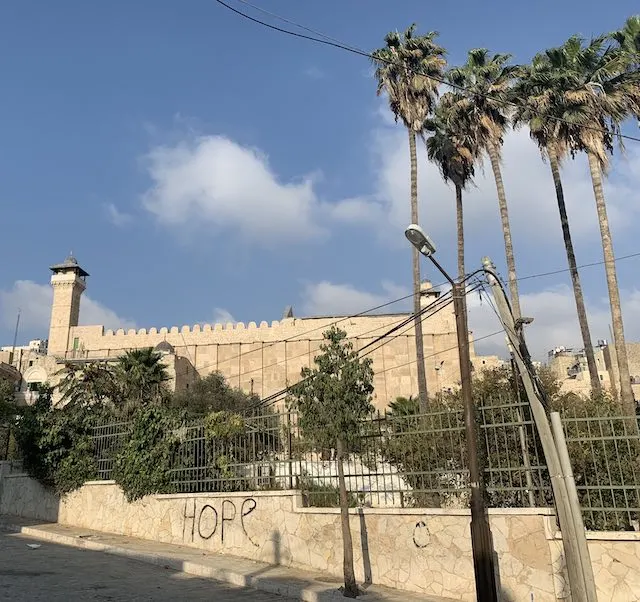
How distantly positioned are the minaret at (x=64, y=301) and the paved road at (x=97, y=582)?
58187 mm

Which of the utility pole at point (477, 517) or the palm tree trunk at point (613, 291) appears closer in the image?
the utility pole at point (477, 517)

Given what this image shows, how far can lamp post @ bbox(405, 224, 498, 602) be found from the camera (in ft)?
23.2

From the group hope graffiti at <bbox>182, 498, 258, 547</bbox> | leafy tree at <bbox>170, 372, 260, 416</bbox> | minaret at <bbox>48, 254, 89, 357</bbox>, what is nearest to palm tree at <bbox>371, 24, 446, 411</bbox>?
hope graffiti at <bbox>182, 498, 258, 547</bbox>

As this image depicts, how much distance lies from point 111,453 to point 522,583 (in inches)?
440

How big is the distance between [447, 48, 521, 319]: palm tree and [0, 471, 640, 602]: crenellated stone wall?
51.1 feet

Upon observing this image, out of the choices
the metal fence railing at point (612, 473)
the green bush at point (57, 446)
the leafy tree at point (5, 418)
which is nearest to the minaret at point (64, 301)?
the leafy tree at point (5, 418)

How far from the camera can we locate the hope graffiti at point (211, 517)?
36.0 feet

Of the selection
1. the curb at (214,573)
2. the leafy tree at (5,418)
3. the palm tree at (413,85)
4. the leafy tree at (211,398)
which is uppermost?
the palm tree at (413,85)

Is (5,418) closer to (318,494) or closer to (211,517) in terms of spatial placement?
(211,517)

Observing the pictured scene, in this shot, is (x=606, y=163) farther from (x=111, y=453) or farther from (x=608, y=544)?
(x=111, y=453)

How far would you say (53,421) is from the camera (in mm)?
16609

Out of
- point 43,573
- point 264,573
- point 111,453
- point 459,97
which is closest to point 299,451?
point 264,573

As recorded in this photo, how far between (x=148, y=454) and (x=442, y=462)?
779cm

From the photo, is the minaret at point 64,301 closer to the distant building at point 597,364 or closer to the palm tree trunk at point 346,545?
the distant building at point 597,364
